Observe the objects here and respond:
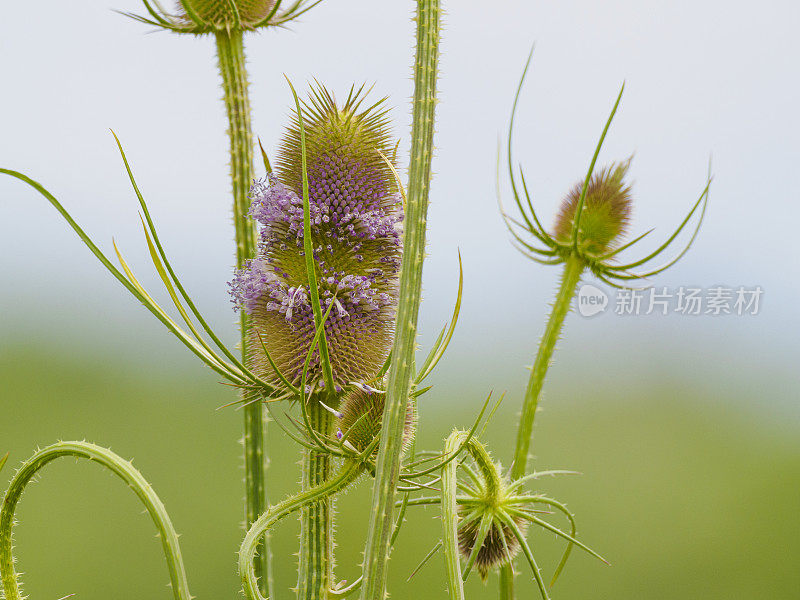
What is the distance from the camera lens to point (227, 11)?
1.82 meters

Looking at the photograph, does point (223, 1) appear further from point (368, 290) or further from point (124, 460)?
point (124, 460)

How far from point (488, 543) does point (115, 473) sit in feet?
2.86

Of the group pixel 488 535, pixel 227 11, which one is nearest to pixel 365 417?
pixel 488 535

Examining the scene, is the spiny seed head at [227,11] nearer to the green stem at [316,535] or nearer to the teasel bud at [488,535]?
the green stem at [316,535]

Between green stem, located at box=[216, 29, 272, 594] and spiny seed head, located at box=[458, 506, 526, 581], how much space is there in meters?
0.48

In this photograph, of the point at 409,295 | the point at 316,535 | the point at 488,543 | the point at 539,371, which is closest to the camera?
the point at 409,295

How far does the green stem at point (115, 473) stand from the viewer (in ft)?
4.12

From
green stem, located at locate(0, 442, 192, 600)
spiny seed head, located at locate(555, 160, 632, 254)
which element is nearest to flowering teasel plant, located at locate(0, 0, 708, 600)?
green stem, located at locate(0, 442, 192, 600)

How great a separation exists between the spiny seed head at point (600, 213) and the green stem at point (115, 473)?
4.65 ft

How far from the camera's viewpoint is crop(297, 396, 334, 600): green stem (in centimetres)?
156

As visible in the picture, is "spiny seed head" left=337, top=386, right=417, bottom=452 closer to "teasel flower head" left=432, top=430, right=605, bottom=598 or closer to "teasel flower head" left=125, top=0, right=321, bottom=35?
"teasel flower head" left=432, top=430, right=605, bottom=598

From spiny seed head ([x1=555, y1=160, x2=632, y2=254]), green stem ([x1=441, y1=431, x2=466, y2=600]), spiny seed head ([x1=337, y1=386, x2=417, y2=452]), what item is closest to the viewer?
green stem ([x1=441, y1=431, x2=466, y2=600])

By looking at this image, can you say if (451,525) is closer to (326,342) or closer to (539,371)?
(326,342)

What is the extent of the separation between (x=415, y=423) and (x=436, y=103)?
0.66 metres
